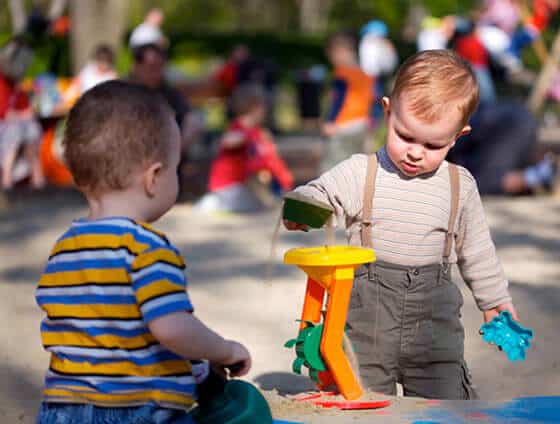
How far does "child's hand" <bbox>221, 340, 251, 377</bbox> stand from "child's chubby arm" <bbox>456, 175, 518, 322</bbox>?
108 centimetres

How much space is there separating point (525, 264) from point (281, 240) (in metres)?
1.74

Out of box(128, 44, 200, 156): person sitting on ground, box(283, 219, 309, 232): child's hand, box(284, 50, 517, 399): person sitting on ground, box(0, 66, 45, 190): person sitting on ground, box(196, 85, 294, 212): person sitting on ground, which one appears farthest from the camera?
box(0, 66, 45, 190): person sitting on ground

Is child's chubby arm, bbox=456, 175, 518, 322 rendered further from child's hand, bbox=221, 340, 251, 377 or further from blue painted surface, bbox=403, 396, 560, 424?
child's hand, bbox=221, 340, 251, 377

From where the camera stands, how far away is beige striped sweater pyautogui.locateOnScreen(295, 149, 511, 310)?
2.98 metres

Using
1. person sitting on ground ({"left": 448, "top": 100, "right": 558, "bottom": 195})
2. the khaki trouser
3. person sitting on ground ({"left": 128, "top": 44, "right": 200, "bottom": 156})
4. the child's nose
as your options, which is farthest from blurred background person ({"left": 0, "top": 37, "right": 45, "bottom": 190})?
the child's nose

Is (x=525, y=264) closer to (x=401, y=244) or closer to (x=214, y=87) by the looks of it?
(x=401, y=244)

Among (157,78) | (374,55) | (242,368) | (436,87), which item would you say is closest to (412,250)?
(436,87)

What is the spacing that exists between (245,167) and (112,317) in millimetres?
6408

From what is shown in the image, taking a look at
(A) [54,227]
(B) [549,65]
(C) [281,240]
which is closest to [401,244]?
(C) [281,240]

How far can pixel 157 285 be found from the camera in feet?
6.61

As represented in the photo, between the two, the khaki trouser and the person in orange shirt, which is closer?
the khaki trouser

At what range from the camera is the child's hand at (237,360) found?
216 centimetres

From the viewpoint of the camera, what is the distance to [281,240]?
22.2ft

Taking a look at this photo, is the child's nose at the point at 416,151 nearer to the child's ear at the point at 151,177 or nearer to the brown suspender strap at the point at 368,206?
the brown suspender strap at the point at 368,206
